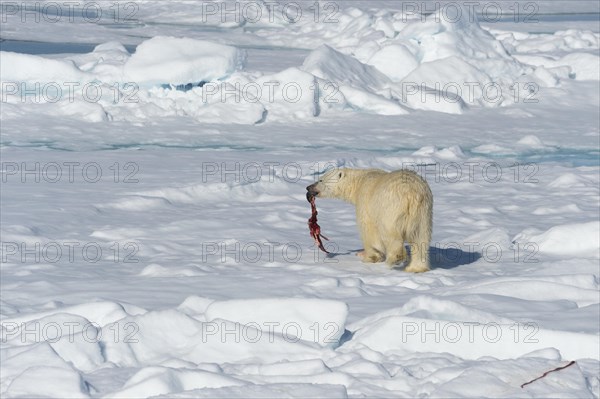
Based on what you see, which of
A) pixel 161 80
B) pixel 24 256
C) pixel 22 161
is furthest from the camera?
pixel 161 80

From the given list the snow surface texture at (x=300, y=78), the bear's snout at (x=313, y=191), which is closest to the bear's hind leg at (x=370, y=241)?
the bear's snout at (x=313, y=191)

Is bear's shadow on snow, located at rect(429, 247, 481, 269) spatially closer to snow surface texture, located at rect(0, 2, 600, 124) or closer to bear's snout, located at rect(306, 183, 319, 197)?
bear's snout, located at rect(306, 183, 319, 197)

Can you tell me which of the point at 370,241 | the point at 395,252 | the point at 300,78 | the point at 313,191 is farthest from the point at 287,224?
the point at 300,78

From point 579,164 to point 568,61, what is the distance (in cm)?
618

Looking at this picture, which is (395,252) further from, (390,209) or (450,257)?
(450,257)

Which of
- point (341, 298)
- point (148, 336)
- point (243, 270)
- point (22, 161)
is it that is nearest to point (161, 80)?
point (22, 161)

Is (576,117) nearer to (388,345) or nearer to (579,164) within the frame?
(579,164)

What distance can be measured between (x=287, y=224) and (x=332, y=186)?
1.38 metres

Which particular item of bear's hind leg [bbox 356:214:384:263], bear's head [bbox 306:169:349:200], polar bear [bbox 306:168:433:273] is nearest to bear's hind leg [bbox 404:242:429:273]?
polar bear [bbox 306:168:433:273]

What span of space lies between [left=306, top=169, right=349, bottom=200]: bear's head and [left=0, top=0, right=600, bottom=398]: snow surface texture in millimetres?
393

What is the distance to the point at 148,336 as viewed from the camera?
3.71 metres

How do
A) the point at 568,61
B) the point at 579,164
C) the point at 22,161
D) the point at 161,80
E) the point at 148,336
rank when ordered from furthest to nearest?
the point at 568,61 < the point at 161,80 < the point at 579,164 < the point at 22,161 < the point at 148,336

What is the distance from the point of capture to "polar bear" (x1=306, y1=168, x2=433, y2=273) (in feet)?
17.0

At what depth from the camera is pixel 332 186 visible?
5.62m
